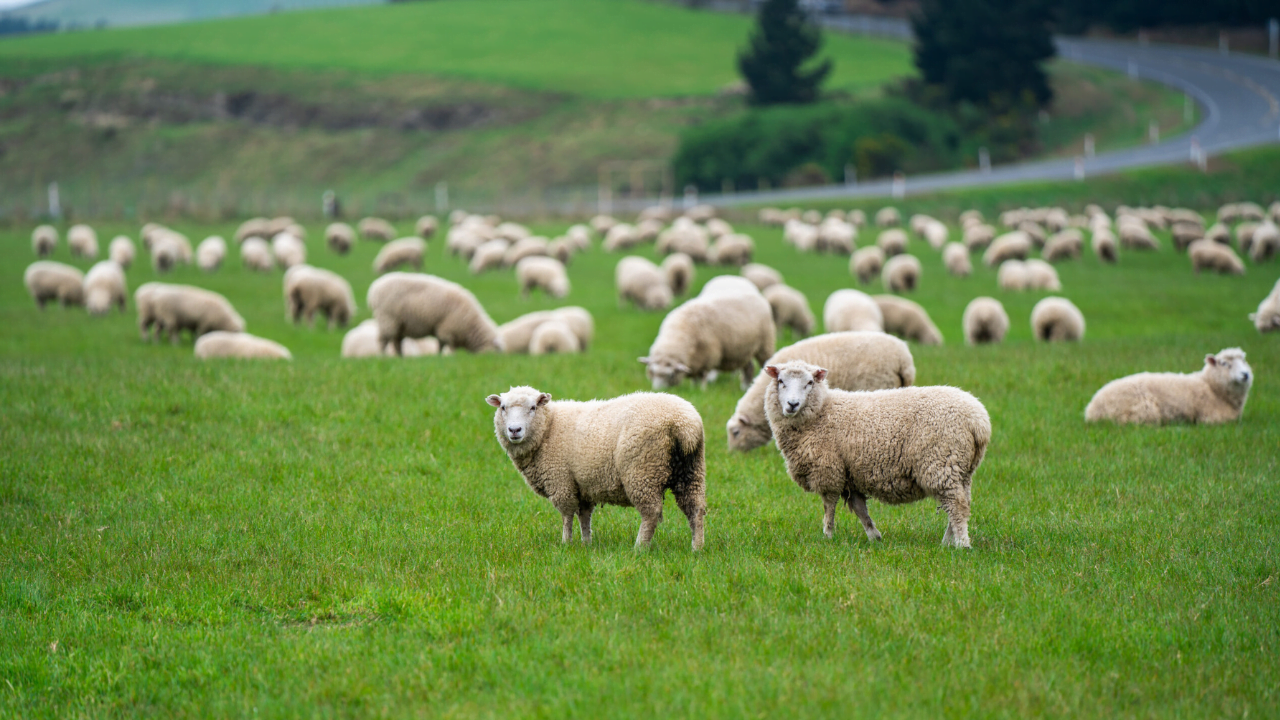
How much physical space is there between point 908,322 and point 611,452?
13304mm

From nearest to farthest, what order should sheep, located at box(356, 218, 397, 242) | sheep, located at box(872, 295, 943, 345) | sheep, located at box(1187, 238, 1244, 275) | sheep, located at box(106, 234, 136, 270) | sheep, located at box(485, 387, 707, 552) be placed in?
1. sheep, located at box(485, 387, 707, 552)
2. sheep, located at box(872, 295, 943, 345)
3. sheep, located at box(1187, 238, 1244, 275)
4. sheep, located at box(106, 234, 136, 270)
5. sheep, located at box(356, 218, 397, 242)

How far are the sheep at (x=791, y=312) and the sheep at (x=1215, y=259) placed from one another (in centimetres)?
1564

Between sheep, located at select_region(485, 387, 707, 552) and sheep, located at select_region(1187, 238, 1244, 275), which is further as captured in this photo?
sheep, located at select_region(1187, 238, 1244, 275)

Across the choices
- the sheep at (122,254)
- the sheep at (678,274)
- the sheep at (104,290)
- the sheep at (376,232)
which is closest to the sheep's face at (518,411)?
A: the sheep at (678,274)

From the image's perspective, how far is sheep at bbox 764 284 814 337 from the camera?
2067 centimetres

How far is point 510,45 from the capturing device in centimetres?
11331

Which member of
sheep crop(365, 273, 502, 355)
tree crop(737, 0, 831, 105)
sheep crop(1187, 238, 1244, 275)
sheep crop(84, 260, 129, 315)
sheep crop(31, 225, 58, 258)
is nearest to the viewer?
sheep crop(365, 273, 502, 355)

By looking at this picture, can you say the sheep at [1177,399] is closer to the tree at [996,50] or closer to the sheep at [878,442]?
the sheep at [878,442]

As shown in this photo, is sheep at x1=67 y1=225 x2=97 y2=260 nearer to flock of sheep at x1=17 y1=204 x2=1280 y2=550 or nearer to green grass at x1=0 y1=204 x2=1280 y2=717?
flock of sheep at x1=17 y1=204 x2=1280 y2=550

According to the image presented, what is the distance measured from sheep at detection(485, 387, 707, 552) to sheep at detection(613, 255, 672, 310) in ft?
58.6

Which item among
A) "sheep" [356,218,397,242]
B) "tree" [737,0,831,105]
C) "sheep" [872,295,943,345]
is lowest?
"sheep" [356,218,397,242]

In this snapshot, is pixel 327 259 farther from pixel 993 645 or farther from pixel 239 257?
pixel 993 645

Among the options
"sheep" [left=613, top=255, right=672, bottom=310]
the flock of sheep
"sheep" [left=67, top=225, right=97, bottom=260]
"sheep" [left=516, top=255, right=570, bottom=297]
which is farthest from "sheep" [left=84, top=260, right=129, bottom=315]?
"sheep" [left=613, top=255, right=672, bottom=310]

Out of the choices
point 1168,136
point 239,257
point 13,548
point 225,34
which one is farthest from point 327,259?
point 225,34
